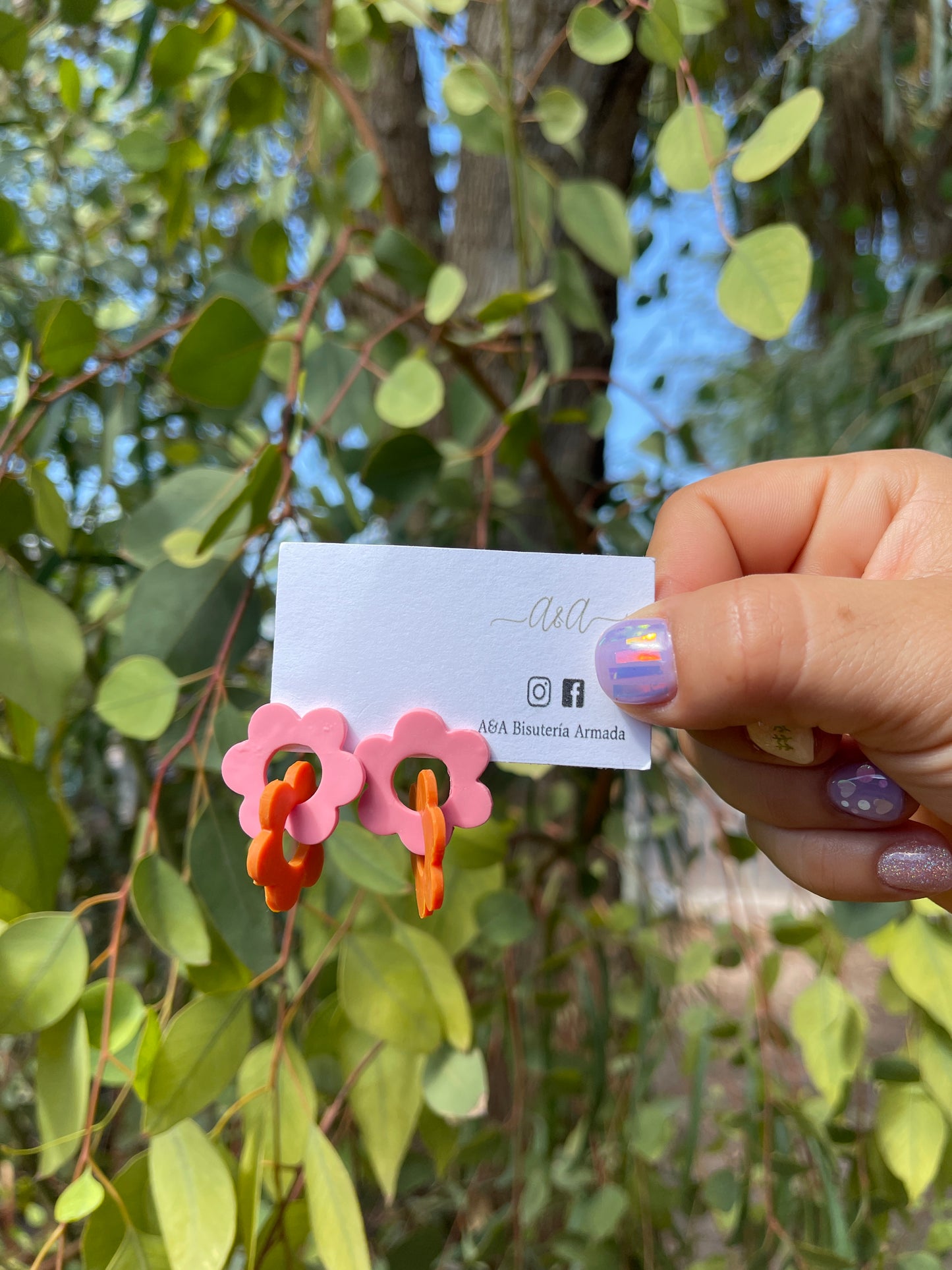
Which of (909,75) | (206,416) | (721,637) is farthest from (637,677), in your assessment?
(909,75)

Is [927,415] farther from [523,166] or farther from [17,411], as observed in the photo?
[17,411]

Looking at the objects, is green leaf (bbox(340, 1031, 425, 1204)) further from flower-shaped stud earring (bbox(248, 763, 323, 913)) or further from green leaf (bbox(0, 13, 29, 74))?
green leaf (bbox(0, 13, 29, 74))

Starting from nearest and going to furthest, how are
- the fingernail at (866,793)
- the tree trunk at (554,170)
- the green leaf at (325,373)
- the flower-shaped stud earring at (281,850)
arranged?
the flower-shaped stud earring at (281,850) < the fingernail at (866,793) < the green leaf at (325,373) < the tree trunk at (554,170)

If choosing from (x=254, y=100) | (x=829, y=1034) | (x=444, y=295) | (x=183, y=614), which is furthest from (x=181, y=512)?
(x=829, y=1034)

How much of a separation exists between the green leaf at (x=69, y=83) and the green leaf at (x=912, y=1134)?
67cm

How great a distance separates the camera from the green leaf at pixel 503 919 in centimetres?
40

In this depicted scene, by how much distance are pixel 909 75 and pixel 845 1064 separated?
114 centimetres

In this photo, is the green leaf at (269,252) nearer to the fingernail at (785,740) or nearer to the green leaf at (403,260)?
the green leaf at (403,260)

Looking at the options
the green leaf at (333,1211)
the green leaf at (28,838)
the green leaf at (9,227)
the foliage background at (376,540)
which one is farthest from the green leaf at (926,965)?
the green leaf at (9,227)

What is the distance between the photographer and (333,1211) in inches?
10.5

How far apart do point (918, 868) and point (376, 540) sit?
41 centimetres

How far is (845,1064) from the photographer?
39 cm

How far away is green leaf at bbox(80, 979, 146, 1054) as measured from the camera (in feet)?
0.90

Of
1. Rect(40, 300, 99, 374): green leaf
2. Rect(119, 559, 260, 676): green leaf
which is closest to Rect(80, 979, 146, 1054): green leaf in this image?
Rect(119, 559, 260, 676): green leaf
